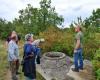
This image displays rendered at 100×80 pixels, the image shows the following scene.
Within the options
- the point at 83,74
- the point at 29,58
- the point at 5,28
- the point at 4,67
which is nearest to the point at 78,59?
the point at 83,74

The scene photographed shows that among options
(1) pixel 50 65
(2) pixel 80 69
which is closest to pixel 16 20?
(1) pixel 50 65

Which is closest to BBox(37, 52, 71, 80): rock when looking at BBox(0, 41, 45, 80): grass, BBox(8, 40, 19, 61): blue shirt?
BBox(0, 41, 45, 80): grass

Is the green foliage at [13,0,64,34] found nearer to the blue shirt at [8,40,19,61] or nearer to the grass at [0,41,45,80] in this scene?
the grass at [0,41,45,80]

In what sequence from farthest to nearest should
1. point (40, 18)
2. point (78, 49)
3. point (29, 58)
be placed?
point (40, 18) → point (78, 49) → point (29, 58)

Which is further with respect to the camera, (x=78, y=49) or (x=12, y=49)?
(x=78, y=49)

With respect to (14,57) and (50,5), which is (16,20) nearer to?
(50,5)

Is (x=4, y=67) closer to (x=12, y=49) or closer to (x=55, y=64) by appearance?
(x=55, y=64)

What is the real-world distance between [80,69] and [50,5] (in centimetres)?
1169

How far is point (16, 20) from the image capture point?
30.5 metres

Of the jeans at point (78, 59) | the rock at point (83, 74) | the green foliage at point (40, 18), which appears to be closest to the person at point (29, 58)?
the rock at point (83, 74)

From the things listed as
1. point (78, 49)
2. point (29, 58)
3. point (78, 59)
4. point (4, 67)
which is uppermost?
point (78, 49)

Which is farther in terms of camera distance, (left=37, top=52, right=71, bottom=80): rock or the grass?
(left=37, top=52, right=71, bottom=80): rock

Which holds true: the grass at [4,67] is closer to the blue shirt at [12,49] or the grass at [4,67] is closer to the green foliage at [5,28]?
the blue shirt at [12,49]

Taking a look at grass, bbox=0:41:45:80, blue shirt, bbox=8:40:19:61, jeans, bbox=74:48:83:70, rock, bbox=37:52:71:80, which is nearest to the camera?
blue shirt, bbox=8:40:19:61
